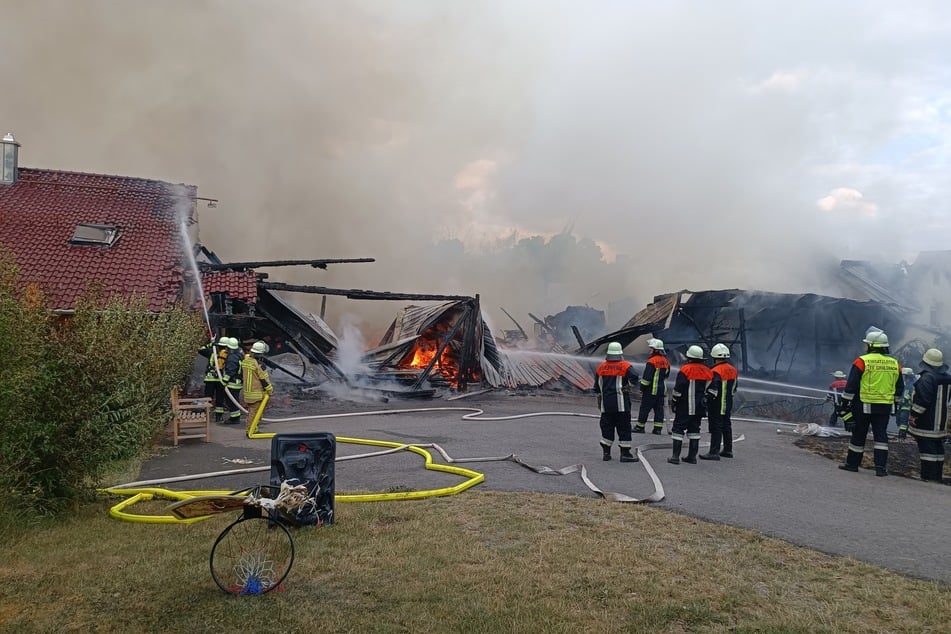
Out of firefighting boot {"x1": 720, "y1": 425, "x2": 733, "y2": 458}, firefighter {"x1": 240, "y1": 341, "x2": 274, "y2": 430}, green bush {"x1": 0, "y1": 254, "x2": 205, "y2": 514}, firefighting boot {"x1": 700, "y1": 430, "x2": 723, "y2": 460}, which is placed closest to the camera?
green bush {"x1": 0, "y1": 254, "x2": 205, "y2": 514}

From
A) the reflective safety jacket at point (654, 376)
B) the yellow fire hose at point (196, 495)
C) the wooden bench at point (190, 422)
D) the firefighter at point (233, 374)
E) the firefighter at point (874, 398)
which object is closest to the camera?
the yellow fire hose at point (196, 495)

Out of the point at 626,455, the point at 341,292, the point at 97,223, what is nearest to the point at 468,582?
the point at 626,455

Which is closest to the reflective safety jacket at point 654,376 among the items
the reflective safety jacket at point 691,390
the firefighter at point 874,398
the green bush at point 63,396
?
the reflective safety jacket at point 691,390

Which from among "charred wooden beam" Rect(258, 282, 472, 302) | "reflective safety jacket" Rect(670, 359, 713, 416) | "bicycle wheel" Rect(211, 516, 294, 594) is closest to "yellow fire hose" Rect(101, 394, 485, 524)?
"bicycle wheel" Rect(211, 516, 294, 594)

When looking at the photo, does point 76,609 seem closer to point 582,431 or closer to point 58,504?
point 58,504

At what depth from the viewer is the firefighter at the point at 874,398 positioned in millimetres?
8195

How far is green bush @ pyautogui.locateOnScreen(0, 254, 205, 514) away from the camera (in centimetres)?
474

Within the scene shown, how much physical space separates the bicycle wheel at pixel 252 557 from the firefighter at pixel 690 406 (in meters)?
5.53

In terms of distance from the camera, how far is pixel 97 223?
17484 mm

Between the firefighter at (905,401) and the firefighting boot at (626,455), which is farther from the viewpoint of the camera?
the firefighter at (905,401)

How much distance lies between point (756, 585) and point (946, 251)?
20.3 meters

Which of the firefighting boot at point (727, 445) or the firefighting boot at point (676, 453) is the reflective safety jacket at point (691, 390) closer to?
the firefighting boot at point (676, 453)

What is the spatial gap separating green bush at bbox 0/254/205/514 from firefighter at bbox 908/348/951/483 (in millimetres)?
9164

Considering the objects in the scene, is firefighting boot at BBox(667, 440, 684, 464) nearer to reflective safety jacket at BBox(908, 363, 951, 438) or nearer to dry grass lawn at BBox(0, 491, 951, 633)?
reflective safety jacket at BBox(908, 363, 951, 438)
